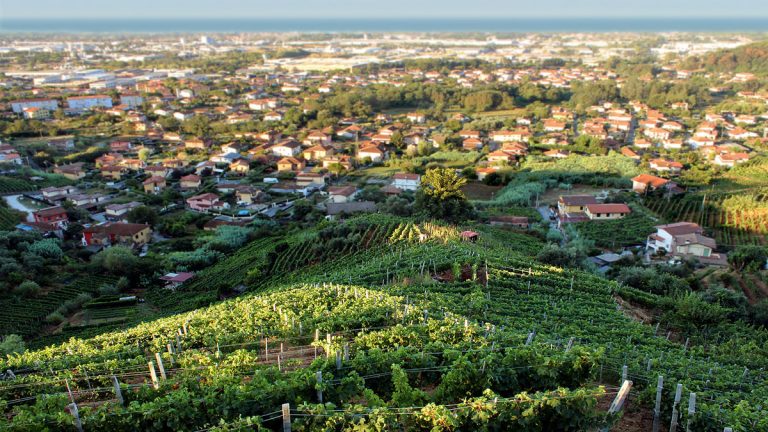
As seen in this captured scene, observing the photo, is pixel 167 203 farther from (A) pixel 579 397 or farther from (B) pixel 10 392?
(A) pixel 579 397

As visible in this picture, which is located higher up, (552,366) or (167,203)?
(552,366)

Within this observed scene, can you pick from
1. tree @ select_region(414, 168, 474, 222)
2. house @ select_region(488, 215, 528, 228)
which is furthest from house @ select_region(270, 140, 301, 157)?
tree @ select_region(414, 168, 474, 222)

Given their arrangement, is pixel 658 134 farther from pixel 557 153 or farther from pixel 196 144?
pixel 196 144

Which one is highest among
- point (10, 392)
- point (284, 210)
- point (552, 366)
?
point (552, 366)

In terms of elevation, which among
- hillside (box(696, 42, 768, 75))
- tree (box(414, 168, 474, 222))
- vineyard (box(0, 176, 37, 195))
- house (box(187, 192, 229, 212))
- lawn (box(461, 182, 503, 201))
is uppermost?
hillside (box(696, 42, 768, 75))

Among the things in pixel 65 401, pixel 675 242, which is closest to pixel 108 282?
pixel 65 401

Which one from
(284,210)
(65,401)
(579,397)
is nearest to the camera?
(579,397)

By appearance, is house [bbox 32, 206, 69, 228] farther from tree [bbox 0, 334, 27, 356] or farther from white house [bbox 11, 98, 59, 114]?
white house [bbox 11, 98, 59, 114]

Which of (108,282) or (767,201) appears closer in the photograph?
(108,282)
